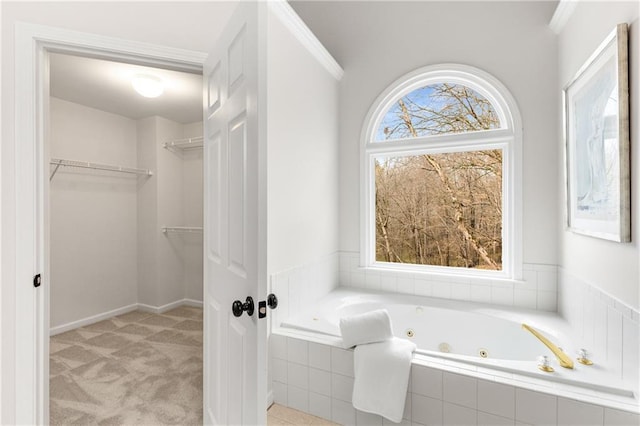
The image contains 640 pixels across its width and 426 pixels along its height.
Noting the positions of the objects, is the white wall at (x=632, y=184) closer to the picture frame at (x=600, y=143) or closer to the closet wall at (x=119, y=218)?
the picture frame at (x=600, y=143)

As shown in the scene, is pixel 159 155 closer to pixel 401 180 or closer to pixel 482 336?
pixel 401 180

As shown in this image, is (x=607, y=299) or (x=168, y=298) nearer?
(x=607, y=299)

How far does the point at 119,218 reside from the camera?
377 cm

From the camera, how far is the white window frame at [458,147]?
93.7 inches

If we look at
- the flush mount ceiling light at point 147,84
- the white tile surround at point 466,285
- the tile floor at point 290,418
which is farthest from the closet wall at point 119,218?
the tile floor at point 290,418

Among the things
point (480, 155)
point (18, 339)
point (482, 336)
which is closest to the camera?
point (18, 339)

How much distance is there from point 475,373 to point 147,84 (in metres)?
3.08

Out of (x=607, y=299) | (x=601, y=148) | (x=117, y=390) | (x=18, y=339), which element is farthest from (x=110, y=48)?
(x=607, y=299)

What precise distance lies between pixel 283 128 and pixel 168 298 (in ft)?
9.77

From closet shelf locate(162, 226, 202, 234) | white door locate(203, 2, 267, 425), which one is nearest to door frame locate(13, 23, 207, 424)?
white door locate(203, 2, 267, 425)

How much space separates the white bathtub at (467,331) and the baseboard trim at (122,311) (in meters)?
2.36

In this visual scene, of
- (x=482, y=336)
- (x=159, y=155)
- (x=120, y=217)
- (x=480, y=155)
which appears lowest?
(x=482, y=336)

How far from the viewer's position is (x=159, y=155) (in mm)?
3859

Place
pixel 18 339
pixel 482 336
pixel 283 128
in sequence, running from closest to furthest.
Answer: pixel 18 339 < pixel 283 128 < pixel 482 336
